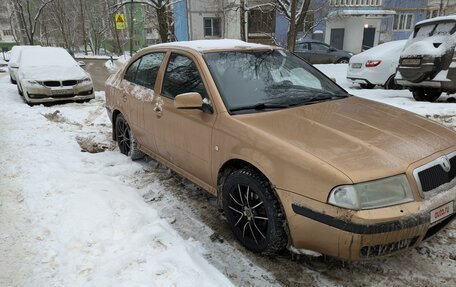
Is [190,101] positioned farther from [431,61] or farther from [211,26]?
[211,26]

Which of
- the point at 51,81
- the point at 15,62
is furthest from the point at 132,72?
the point at 15,62

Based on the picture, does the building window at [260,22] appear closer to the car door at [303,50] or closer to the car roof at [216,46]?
the car door at [303,50]

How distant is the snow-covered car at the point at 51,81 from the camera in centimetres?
934

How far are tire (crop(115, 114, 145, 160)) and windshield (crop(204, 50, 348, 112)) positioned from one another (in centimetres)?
189

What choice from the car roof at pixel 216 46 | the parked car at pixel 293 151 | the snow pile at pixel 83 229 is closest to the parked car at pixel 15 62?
the snow pile at pixel 83 229

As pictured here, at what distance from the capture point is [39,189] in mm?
3818

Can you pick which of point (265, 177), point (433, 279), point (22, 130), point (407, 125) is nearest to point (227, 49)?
point (265, 177)

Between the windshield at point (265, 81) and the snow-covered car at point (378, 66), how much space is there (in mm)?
6992

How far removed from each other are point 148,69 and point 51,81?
20.9 ft

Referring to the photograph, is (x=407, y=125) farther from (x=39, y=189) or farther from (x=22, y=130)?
(x=22, y=130)

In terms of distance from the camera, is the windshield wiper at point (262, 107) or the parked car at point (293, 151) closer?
the parked car at point (293, 151)

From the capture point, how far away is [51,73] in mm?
9844

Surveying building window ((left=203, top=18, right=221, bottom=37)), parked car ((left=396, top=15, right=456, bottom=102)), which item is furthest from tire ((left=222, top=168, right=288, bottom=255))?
building window ((left=203, top=18, right=221, bottom=37))

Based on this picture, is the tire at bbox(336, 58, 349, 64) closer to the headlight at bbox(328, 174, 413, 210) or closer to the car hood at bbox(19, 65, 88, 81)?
the car hood at bbox(19, 65, 88, 81)
